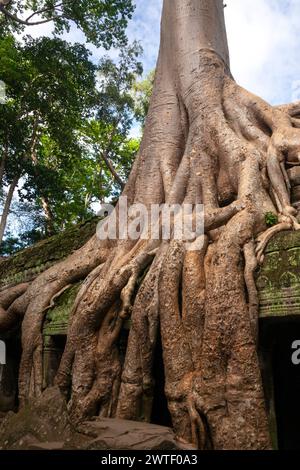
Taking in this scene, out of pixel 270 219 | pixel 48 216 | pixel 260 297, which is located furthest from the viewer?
pixel 48 216

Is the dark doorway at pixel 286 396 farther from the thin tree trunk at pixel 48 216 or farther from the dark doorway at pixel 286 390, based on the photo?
the thin tree trunk at pixel 48 216

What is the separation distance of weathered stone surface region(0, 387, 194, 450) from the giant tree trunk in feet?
0.95

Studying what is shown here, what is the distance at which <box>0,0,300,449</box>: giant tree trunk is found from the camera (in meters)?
2.38

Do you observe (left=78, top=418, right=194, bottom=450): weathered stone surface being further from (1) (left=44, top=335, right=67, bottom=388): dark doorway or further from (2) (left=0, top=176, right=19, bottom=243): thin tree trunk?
(2) (left=0, top=176, right=19, bottom=243): thin tree trunk

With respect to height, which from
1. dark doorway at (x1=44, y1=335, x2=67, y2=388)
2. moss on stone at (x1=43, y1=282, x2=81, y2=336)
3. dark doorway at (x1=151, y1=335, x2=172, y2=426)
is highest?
moss on stone at (x1=43, y1=282, x2=81, y2=336)

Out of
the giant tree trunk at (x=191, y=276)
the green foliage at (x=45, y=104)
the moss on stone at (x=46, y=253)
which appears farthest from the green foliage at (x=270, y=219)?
the green foliage at (x=45, y=104)

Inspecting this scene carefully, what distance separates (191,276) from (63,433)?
4.05 feet

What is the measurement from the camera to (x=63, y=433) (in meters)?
2.26

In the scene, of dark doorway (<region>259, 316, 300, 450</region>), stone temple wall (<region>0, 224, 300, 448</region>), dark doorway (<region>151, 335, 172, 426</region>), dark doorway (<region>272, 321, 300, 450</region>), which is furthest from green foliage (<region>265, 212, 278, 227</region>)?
dark doorway (<region>151, 335, 172, 426</region>)

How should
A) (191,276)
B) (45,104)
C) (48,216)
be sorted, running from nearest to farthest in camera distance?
1. (191,276)
2. (45,104)
3. (48,216)

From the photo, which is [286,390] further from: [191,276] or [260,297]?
[191,276]

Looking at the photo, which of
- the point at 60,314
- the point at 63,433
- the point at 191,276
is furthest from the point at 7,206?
the point at 63,433

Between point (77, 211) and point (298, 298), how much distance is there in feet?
40.0

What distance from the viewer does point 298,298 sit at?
2.33 meters
